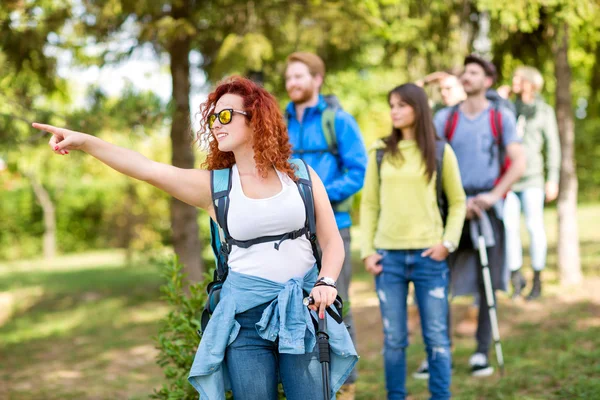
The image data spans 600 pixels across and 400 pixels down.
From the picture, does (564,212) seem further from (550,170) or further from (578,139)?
(578,139)

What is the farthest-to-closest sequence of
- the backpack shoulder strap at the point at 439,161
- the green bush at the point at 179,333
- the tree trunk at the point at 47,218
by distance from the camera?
1. the tree trunk at the point at 47,218
2. the backpack shoulder strap at the point at 439,161
3. the green bush at the point at 179,333

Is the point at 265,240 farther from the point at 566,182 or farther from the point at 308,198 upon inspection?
the point at 566,182

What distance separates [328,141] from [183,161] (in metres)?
5.65

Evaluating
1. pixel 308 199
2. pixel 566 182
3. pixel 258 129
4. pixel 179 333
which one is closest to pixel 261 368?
pixel 308 199

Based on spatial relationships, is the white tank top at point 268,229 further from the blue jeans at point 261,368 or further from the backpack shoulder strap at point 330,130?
the backpack shoulder strap at point 330,130

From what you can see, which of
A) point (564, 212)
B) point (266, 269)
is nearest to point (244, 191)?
point (266, 269)

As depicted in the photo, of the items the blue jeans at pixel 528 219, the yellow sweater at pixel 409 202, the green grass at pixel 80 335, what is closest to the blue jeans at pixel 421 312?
the yellow sweater at pixel 409 202

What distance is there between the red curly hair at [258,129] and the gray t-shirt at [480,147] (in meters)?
2.65

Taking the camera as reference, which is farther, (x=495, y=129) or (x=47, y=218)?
(x=47, y=218)

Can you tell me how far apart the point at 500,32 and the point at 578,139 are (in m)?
21.1

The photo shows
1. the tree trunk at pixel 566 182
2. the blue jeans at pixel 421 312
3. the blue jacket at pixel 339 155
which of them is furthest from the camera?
the tree trunk at pixel 566 182

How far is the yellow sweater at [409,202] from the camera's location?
4457 millimetres

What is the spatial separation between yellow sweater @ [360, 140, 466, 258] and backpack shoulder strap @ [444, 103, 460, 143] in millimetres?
965

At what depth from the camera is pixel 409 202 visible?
4.48 m
